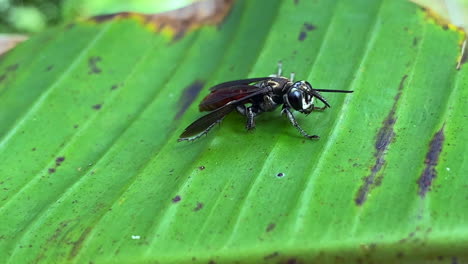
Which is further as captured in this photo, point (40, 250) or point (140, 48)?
point (140, 48)

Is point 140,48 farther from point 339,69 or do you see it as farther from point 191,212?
point 191,212

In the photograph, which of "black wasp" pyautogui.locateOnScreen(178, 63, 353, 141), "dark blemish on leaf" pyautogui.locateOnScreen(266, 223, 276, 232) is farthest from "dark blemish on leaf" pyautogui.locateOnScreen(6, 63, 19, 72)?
"dark blemish on leaf" pyautogui.locateOnScreen(266, 223, 276, 232)

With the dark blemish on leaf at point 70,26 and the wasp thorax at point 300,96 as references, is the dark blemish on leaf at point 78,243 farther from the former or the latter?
the dark blemish on leaf at point 70,26

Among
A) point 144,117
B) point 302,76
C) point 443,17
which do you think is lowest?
point 443,17

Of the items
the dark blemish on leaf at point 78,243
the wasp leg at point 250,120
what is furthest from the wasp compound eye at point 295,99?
the dark blemish on leaf at point 78,243

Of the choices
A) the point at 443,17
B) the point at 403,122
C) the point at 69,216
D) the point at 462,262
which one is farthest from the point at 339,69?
the point at 69,216

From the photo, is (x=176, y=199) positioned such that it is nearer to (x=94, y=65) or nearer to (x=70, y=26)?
(x=94, y=65)
